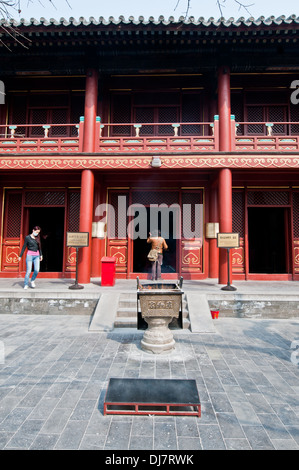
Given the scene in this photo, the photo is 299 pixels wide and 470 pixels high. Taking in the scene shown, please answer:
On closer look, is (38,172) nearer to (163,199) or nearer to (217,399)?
(163,199)

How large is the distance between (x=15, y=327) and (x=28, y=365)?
1.99m

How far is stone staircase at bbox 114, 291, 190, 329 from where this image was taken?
5527 millimetres

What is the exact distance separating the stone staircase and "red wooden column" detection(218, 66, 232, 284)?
2.39 metres

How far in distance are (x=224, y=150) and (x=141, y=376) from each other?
6.57 metres

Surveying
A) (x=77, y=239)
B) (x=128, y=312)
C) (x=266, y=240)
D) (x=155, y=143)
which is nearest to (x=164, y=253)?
(x=77, y=239)

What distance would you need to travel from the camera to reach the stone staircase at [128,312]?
5.53 metres

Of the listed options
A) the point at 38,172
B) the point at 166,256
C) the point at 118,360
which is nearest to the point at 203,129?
the point at 166,256

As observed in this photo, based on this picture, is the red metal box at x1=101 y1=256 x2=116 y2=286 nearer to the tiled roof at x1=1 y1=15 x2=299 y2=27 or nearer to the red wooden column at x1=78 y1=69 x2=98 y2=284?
the red wooden column at x1=78 y1=69 x2=98 y2=284

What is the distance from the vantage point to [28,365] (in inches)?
148

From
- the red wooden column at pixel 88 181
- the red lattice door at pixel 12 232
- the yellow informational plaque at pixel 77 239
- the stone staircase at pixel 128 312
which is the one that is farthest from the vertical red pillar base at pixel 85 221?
the red lattice door at pixel 12 232

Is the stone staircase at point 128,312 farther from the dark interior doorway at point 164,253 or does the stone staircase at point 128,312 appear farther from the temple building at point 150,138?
the dark interior doorway at point 164,253

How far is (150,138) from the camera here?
8.22m

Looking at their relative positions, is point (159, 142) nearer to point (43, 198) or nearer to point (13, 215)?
point (43, 198)

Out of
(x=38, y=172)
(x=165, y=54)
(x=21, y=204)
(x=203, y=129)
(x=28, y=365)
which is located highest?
(x=165, y=54)
